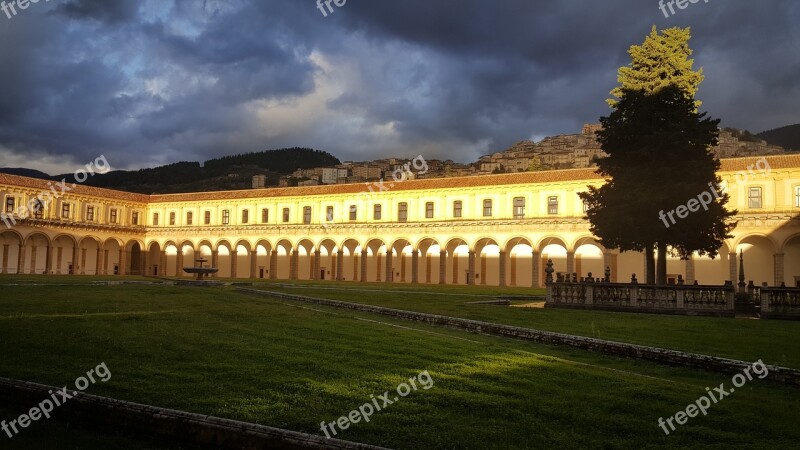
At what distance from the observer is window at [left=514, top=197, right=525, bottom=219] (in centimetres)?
4953

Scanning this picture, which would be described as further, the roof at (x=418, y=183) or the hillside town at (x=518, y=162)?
the hillside town at (x=518, y=162)

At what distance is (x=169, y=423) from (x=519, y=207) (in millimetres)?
45028

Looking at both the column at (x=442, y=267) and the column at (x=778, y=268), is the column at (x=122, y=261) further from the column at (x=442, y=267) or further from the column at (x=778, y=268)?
the column at (x=778, y=268)

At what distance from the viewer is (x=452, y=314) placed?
17.7m

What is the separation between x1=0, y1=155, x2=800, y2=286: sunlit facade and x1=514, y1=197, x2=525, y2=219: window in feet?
0.26

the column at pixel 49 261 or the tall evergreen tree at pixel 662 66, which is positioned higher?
the tall evergreen tree at pixel 662 66

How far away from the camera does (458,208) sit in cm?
5244

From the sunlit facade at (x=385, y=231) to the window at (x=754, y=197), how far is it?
0.29 feet

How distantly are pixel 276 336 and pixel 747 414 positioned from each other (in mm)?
7780

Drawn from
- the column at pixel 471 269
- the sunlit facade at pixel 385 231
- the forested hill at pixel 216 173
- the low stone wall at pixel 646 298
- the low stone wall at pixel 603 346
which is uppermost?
the forested hill at pixel 216 173

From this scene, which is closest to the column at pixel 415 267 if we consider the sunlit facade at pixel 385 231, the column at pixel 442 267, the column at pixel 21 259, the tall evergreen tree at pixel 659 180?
the sunlit facade at pixel 385 231

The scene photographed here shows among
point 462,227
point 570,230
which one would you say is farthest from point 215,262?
point 570,230

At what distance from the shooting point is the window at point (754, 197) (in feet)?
136

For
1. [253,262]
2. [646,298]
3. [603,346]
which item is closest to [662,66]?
[646,298]
